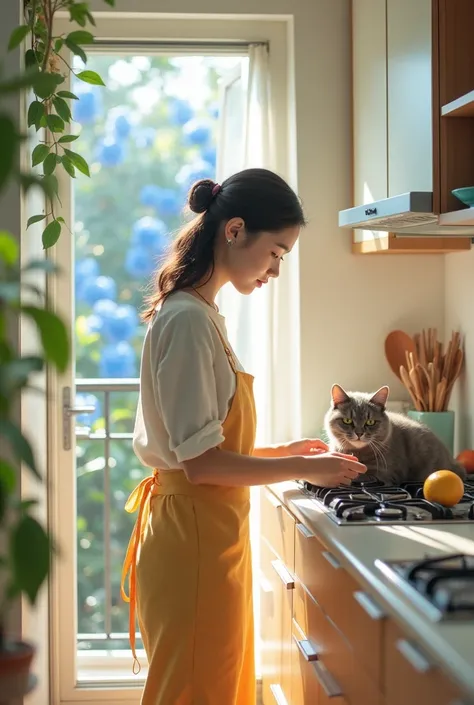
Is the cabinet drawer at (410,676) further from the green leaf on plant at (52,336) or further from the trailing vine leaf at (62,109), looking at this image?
the trailing vine leaf at (62,109)

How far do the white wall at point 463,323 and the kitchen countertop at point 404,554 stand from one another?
749 mm

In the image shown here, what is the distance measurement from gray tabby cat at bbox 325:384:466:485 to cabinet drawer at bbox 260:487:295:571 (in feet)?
0.81

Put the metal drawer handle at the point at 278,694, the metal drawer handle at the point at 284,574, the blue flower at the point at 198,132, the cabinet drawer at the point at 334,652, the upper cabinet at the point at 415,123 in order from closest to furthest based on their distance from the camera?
the cabinet drawer at the point at 334,652
the upper cabinet at the point at 415,123
the metal drawer handle at the point at 284,574
the metal drawer handle at the point at 278,694
the blue flower at the point at 198,132

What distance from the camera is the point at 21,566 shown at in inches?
24.2

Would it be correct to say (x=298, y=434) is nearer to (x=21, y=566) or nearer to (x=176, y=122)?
(x=176, y=122)

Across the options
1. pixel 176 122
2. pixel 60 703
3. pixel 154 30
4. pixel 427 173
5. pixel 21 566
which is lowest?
pixel 60 703

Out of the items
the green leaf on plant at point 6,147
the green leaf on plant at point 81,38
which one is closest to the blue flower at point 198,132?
the green leaf on plant at point 81,38

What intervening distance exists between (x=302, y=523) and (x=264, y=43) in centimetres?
166

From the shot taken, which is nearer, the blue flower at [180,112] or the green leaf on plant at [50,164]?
the green leaf on plant at [50,164]

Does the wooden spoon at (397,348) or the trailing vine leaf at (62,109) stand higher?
the trailing vine leaf at (62,109)

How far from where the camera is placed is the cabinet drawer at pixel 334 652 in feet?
5.55

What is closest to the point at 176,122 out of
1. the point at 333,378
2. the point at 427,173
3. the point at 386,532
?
the point at 333,378

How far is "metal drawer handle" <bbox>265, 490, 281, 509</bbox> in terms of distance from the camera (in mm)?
2613

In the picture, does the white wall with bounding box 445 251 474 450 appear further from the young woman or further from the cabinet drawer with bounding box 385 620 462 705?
the cabinet drawer with bounding box 385 620 462 705
